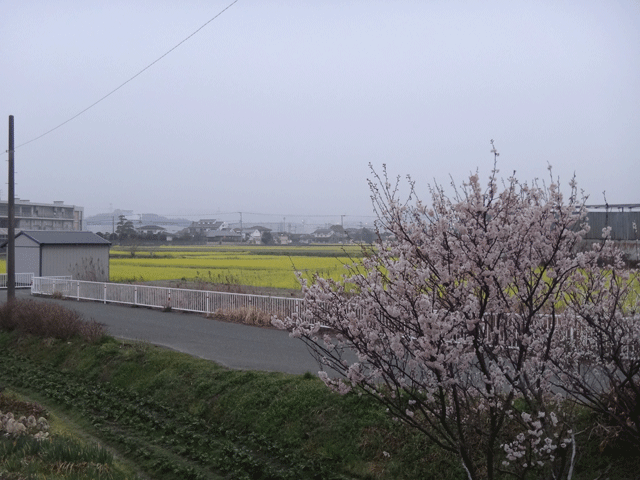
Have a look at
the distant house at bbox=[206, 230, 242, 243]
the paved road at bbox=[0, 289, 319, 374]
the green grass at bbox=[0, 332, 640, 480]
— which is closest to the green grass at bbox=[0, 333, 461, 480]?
the green grass at bbox=[0, 332, 640, 480]

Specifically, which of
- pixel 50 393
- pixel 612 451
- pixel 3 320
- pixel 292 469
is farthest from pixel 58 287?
pixel 612 451

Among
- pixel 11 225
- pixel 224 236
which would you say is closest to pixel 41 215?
pixel 224 236

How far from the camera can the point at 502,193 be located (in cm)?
398

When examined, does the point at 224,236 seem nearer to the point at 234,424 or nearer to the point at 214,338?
the point at 214,338

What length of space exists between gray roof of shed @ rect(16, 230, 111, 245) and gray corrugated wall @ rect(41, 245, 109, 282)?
0.77 ft

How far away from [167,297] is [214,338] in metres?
6.31

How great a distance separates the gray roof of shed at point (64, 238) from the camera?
28.3 m

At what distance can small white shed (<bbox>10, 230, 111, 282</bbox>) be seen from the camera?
2817cm

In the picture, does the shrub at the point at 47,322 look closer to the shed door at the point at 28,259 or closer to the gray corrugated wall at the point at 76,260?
the gray corrugated wall at the point at 76,260

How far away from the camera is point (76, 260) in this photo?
95.5 feet

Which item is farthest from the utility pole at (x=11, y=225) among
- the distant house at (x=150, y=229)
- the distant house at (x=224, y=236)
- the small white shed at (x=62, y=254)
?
the distant house at (x=150, y=229)

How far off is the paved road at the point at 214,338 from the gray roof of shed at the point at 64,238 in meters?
9.90

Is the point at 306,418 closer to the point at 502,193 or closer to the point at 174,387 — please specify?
the point at 174,387

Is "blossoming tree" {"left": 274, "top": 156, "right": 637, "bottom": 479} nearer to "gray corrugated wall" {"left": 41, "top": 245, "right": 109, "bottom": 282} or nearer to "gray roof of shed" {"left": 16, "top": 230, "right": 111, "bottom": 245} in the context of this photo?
"gray corrugated wall" {"left": 41, "top": 245, "right": 109, "bottom": 282}
